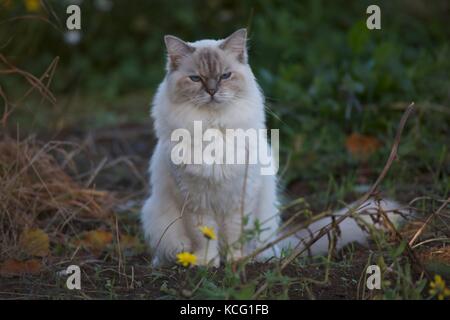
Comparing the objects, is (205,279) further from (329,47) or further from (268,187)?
(329,47)

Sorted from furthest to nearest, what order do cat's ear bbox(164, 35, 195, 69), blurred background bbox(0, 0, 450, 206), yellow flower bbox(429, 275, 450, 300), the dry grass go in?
blurred background bbox(0, 0, 450, 206) → the dry grass → cat's ear bbox(164, 35, 195, 69) → yellow flower bbox(429, 275, 450, 300)

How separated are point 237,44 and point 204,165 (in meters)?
0.68

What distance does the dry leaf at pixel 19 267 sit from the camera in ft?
10.8

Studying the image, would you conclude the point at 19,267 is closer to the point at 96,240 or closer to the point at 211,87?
the point at 96,240

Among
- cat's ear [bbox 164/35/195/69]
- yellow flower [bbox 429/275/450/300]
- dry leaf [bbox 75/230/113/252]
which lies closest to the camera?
yellow flower [bbox 429/275/450/300]

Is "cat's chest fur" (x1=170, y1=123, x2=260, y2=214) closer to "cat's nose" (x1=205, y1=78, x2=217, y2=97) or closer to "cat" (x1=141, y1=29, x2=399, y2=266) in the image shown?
"cat" (x1=141, y1=29, x2=399, y2=266)

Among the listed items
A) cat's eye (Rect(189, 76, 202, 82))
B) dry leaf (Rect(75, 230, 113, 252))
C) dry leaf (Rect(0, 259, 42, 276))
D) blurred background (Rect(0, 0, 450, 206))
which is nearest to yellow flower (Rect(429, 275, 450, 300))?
cat's eye (Rect(189, 76, 202, 82))

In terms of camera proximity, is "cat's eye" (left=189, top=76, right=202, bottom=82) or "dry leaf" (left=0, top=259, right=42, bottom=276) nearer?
"dry leaf" (left=0, top=259, right=42, bottom=276)

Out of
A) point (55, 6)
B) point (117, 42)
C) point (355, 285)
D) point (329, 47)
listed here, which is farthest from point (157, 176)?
point (117, 42)

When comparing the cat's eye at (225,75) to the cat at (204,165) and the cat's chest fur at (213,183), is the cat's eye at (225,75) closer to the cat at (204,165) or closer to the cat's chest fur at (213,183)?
the cat at (204,165)

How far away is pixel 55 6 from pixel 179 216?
Answer: 385cm

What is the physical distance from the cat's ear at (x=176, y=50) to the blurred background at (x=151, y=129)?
0.65 m

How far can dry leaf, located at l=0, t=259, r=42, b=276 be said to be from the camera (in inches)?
129

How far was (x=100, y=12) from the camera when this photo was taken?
7961mm
